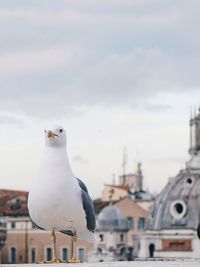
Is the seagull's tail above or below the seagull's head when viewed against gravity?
below

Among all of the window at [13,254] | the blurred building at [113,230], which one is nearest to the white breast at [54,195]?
the blurred building at [113,230]

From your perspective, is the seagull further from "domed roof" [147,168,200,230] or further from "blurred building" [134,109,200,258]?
"domed roof" [147,168,200,230]

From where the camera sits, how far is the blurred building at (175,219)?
62.9 meters

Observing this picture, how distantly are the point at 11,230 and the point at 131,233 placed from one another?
9592 millimetres

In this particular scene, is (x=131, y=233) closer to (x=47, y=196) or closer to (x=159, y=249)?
(x=159, y=249)

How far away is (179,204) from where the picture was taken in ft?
208

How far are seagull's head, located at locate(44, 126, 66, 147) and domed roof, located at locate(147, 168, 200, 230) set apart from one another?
5273 centimetres

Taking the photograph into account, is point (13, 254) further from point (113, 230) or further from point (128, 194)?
point (128, 194)

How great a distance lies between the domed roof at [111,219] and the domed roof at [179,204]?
8.26 feet

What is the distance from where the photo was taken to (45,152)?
33.4 feet

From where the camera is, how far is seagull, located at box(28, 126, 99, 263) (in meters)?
10.1

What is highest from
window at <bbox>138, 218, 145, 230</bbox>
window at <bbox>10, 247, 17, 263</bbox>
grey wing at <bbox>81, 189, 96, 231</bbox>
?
window at <bbox>138, 218, 145, 230</bbox>

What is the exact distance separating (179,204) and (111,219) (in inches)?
192

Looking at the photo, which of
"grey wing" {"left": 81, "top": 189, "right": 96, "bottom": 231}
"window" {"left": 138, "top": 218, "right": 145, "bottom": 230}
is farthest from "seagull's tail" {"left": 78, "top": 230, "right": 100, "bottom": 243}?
"window" {"left": 138, "top": 218, "right": 145, "bottom": 230}
